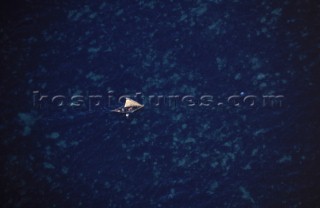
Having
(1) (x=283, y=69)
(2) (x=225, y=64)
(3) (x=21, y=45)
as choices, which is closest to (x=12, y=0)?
Answer: (3) (x=21, y=45)

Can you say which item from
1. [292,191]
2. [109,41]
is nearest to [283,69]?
[292,191]

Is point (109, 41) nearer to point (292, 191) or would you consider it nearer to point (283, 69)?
point (283, 69)

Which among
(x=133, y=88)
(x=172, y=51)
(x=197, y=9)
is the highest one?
(x=197, y=9)

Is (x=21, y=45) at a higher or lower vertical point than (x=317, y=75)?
higher

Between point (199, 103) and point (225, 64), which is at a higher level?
point (225, 64)

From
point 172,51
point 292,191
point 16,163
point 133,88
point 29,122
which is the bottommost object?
point 292,191

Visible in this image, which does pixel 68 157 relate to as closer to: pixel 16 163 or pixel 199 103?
pixel 16 163
